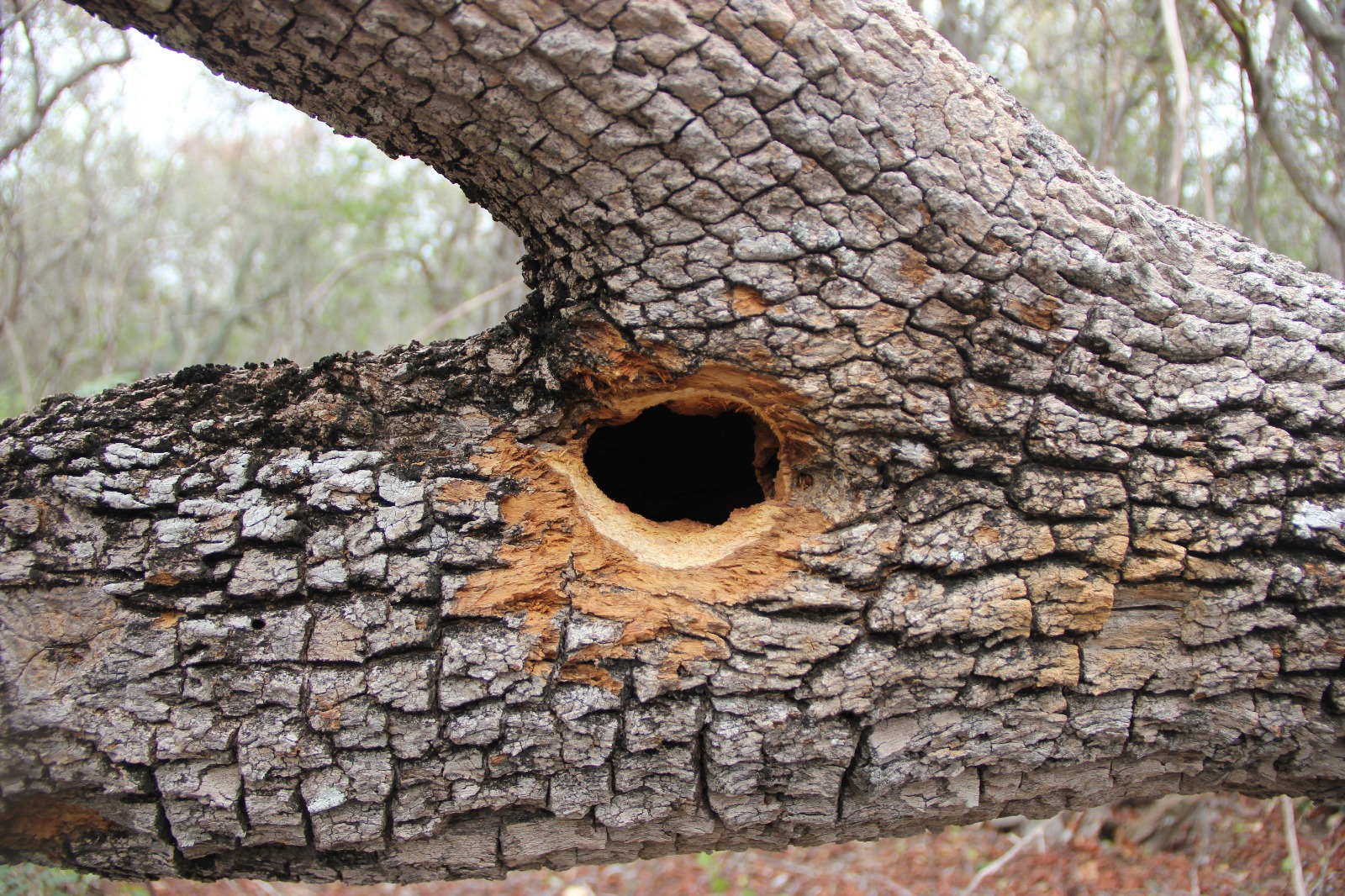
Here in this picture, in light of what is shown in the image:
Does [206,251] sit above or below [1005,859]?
above

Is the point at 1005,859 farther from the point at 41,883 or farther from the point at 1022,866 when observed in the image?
the point at 41,883

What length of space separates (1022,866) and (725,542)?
3556 millimetres

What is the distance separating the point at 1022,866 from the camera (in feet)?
13.3

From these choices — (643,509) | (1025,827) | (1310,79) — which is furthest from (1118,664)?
(1310,79)

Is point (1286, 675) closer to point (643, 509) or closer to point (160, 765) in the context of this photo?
point (643, 509)

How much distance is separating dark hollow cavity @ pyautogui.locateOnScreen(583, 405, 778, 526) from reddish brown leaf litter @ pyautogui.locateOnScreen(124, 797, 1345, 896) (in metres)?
2.15

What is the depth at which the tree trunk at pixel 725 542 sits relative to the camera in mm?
1516

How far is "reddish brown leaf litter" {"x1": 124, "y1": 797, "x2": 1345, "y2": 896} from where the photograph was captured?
3672 millimetres

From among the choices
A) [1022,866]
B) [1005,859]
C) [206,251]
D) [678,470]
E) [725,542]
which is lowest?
[1022,866]

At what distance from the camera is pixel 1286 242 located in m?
5.77

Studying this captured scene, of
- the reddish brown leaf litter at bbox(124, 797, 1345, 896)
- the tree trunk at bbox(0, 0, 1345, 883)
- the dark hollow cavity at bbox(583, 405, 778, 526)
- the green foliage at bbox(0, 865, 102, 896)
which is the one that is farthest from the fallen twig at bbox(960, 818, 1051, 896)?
the green foliage at bbox(0, 865, 102, 896)

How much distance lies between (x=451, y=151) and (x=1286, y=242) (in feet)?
22.2

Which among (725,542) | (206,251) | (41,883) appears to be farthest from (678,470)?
(206,251)

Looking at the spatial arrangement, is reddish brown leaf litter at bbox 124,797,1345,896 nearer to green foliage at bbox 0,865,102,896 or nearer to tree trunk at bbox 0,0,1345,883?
green foliage at bbox 0,865,102,896
